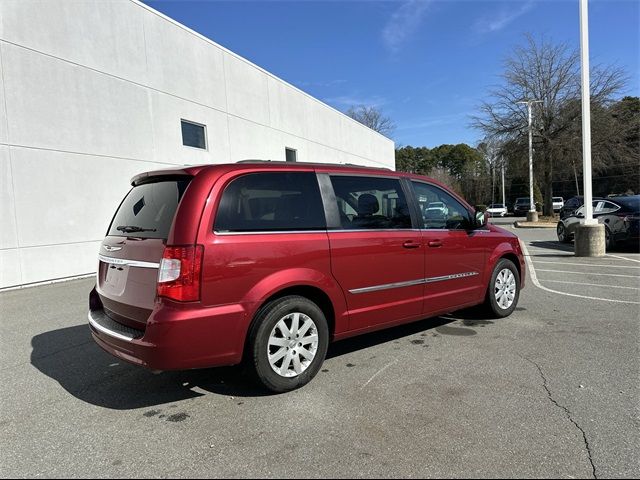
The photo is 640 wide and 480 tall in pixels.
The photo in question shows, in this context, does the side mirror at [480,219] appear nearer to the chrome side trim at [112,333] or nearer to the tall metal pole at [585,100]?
the chrome side trim at [112,333]

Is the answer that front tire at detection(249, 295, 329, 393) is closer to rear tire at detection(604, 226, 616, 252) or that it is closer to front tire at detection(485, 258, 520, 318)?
front tire at detection(485, 258, 520, 318)

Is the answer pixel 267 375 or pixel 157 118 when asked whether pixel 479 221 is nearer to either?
pixel 267 375

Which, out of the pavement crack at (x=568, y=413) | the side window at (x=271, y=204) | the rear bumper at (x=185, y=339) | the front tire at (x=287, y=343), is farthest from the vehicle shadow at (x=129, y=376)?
the pavement crack at (x=568, y=413)

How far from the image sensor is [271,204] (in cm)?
376

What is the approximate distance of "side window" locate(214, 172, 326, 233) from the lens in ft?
11.5

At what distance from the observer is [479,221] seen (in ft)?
18.1

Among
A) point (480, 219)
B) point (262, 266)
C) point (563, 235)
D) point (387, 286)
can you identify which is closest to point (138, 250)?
point (262, 266)

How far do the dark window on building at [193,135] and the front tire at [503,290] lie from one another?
10.4 m

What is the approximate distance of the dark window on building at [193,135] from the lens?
13.6 m

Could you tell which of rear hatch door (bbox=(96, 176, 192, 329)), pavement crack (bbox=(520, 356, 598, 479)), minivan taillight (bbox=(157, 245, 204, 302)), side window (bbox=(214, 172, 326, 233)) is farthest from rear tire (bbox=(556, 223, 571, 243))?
minivan taillight (bbox=(157, 245, 204, 302))

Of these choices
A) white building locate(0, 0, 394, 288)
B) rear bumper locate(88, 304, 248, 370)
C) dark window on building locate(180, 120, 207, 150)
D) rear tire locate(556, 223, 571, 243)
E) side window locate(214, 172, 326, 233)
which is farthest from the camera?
rear tire locate(556, 223, 571, 243)

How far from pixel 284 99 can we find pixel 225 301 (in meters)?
17.0

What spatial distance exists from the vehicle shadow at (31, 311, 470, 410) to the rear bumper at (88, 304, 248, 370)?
1.25 ft

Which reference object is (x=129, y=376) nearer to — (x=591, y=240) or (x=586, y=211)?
(x=591, y=240)
